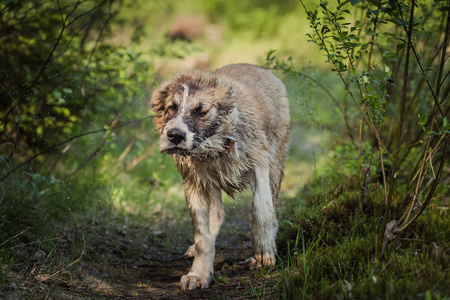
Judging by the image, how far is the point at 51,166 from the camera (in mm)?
5930

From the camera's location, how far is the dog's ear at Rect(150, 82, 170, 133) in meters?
4.09

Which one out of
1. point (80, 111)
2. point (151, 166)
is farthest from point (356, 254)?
point (151, 166)

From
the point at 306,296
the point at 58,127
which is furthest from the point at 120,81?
the point at 306,296

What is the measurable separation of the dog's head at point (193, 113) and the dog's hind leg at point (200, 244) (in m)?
0.49

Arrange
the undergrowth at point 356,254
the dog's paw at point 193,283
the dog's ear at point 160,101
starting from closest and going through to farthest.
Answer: the undergrowth at point 356,254 → the dog's paw at point 193,283 → the dog's ear at point 160,101

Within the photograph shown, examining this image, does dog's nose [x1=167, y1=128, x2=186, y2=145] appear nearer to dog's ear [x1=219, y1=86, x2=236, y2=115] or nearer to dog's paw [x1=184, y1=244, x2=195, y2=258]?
dog's ear [x1=219, y1=86, x2=236, y2=115]

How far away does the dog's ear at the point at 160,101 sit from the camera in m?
4.09

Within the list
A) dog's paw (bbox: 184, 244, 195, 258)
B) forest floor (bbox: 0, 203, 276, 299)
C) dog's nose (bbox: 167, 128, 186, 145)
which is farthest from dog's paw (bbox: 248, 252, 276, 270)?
dog's nose (bbox: 167, 128, 186, 145)

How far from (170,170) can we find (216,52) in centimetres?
935

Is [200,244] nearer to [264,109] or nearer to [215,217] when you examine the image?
[215,217]

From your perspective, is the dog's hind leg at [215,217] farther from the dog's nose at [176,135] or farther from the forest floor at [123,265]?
the dog's nose at [176,135]

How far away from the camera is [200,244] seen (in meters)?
3.97

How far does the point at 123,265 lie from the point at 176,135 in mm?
1627

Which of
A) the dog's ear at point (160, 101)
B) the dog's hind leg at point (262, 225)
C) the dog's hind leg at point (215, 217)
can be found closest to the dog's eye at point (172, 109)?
the dog's ear at point (160, 101)
